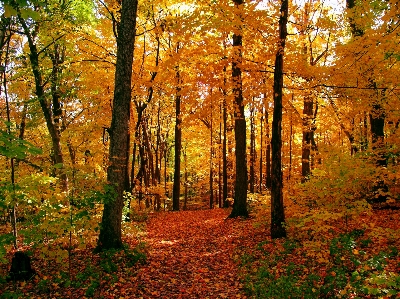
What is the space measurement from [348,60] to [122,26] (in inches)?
256

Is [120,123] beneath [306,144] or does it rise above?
beneath

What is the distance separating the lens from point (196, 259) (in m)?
8.33

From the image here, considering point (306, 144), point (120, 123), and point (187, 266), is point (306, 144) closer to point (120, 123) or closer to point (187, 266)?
point (187, 266)

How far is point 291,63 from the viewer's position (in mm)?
9070

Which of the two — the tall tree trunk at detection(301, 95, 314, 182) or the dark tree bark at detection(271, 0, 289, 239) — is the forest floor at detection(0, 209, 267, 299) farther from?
the tall tree trunk at detection(301, 95, 314, 182)

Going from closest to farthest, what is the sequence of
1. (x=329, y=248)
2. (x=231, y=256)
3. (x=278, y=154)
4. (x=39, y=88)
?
(x=329, y=248)
(x=231, y=256)
(x=278, y=154)
(x=39, y=88)

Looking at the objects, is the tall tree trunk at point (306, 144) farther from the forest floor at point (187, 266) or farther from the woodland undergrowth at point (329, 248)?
the forest floor at point (187, 266)

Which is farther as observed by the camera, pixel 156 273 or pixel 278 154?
pixel 278 154

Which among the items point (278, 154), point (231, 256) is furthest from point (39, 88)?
point (231, 256)

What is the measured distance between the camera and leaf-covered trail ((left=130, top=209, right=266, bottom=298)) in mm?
6270

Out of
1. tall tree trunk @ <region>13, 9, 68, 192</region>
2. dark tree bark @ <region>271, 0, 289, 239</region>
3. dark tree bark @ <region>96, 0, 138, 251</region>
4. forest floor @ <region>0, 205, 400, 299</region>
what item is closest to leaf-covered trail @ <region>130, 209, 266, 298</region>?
forest floor @ <region>0, 205, 400, 299</region>

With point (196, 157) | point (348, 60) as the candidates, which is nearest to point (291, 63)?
point (348, 60)

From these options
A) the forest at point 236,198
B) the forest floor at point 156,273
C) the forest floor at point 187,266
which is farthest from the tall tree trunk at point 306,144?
the forest floor at point 156,273

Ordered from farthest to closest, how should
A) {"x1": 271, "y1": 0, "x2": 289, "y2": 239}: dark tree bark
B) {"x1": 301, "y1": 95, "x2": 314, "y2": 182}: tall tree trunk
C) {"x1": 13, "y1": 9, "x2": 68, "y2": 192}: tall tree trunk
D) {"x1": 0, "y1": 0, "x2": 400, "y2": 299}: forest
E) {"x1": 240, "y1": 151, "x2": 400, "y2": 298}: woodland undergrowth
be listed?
{"x1": 301, "y1": 95, "x2": 314, "y2": 182}: tall tree trunk → {"x1": 13, "y1": 9, "x2": 68, "y2": 192}: tall tree trunk → {"x1": 271, "y1": 0, "x2": 289, "y2": 239}: dark tree bark → {"x1": 0, "y1": 0, "x2": 400, "y2": 299}: forest → {"x1": 240, "y1": 151, "x2": 400, "y2": 298}: woodland undergrowth
